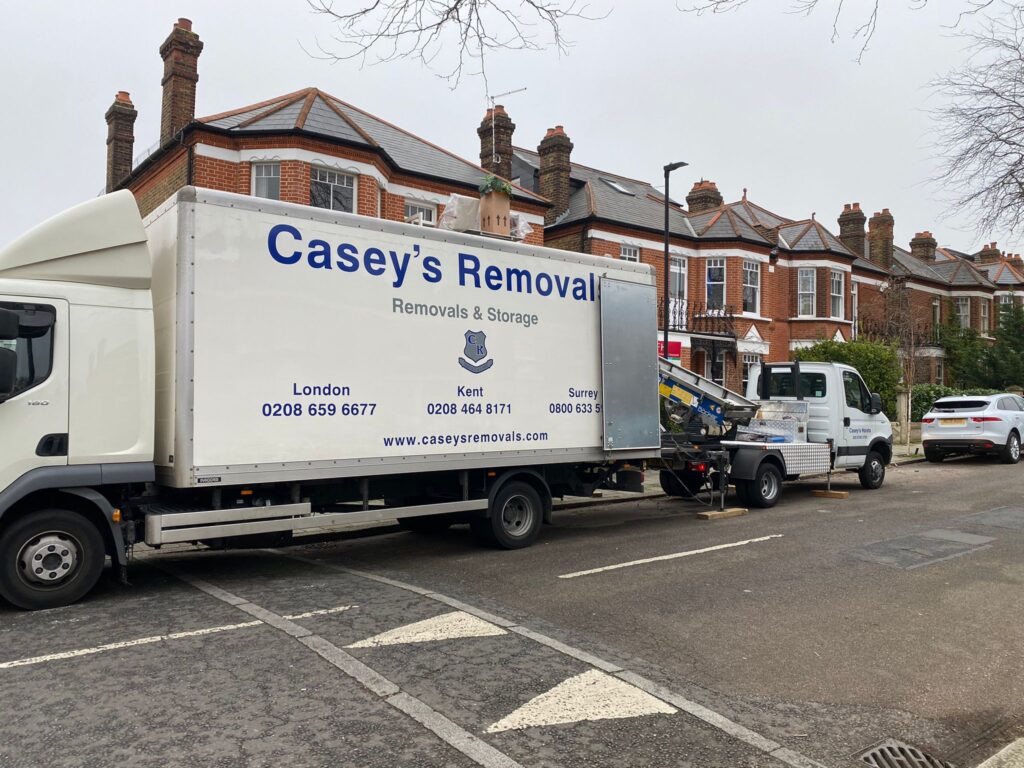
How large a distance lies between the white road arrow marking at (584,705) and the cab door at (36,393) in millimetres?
4298

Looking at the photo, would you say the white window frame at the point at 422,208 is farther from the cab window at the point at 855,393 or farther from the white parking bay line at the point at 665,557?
the white parking bay line at the point at 665,557

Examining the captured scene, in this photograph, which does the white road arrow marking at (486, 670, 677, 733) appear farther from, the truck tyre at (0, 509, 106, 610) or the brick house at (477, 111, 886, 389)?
the brick house at (477, 111, 886, 389)

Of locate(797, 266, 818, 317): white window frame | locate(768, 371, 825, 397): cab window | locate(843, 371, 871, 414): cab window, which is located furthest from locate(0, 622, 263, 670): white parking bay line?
locate(797, 266, 818, 317): white window frame

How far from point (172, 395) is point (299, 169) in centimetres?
1146

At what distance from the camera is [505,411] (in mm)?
8398

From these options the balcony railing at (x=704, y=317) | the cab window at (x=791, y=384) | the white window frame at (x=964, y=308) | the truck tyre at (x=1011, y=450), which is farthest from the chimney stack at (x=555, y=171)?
the white window frame at (x=964, y=308)

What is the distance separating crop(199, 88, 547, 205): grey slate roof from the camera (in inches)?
671

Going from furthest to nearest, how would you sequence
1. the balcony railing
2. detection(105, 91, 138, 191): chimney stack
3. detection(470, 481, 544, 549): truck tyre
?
1. the balcony railing
2. detection(105, 91, 138, 191): chimney stack
3. detection(470, 481, 544, 549): truck tyre

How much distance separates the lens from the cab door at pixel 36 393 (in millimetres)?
5816

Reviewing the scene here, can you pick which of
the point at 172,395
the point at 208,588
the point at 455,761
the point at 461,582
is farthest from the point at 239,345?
the point at 455,761

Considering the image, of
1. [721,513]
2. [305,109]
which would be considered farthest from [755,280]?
[721,513]

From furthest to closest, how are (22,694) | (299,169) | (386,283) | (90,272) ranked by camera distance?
(299,169)
(386,283)
(90,272)
(22,694)

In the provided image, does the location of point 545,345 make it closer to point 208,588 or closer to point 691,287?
point 208,588

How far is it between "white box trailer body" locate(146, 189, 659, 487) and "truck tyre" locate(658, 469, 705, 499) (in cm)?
264
